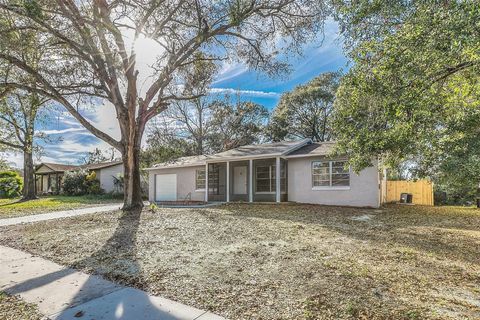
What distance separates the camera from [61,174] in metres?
33.9

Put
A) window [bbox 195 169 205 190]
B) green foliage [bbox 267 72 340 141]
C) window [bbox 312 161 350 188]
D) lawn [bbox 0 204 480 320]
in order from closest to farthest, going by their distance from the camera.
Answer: lawn [bbox 0 204 480 320] < window [bbox 312 161 350 188] < window [bbox 195 169 205 190] < green foliage [bbox 267 72 340 141]

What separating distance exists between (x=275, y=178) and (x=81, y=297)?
46.6ft

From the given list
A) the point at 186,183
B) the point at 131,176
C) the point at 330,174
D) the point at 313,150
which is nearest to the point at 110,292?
the point at 131,176

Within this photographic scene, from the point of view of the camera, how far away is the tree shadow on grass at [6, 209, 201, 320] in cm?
340

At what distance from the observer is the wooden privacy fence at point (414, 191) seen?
19328mm

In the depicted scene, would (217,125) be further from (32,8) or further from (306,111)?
(32,8)

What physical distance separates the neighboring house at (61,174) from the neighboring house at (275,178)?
943 cm

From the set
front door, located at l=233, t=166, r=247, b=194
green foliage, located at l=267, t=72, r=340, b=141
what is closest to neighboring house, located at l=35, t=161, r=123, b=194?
front door, located at l=233, t=166, r=247, b=194

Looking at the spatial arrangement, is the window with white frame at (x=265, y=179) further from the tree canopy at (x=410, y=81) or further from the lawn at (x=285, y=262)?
the tree canopy at (x=410, y=81)

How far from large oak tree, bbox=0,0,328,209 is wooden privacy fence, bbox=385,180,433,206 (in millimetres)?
11543

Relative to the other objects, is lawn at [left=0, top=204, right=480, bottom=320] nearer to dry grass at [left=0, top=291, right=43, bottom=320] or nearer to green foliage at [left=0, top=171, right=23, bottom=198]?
dry grass at [left=0, top=291, right=43, bottom=320]

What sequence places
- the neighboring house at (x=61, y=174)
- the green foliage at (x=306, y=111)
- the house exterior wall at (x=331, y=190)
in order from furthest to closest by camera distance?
the neighboring house at (x=61, y=174) < the green foliage at (x=306, y=111) < the house exterior wall at (x=331, y=190)

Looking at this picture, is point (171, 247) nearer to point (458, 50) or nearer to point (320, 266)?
point (320, 266)

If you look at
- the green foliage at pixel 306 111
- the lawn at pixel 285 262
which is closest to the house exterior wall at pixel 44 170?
the green foliage at pixel 306 111
